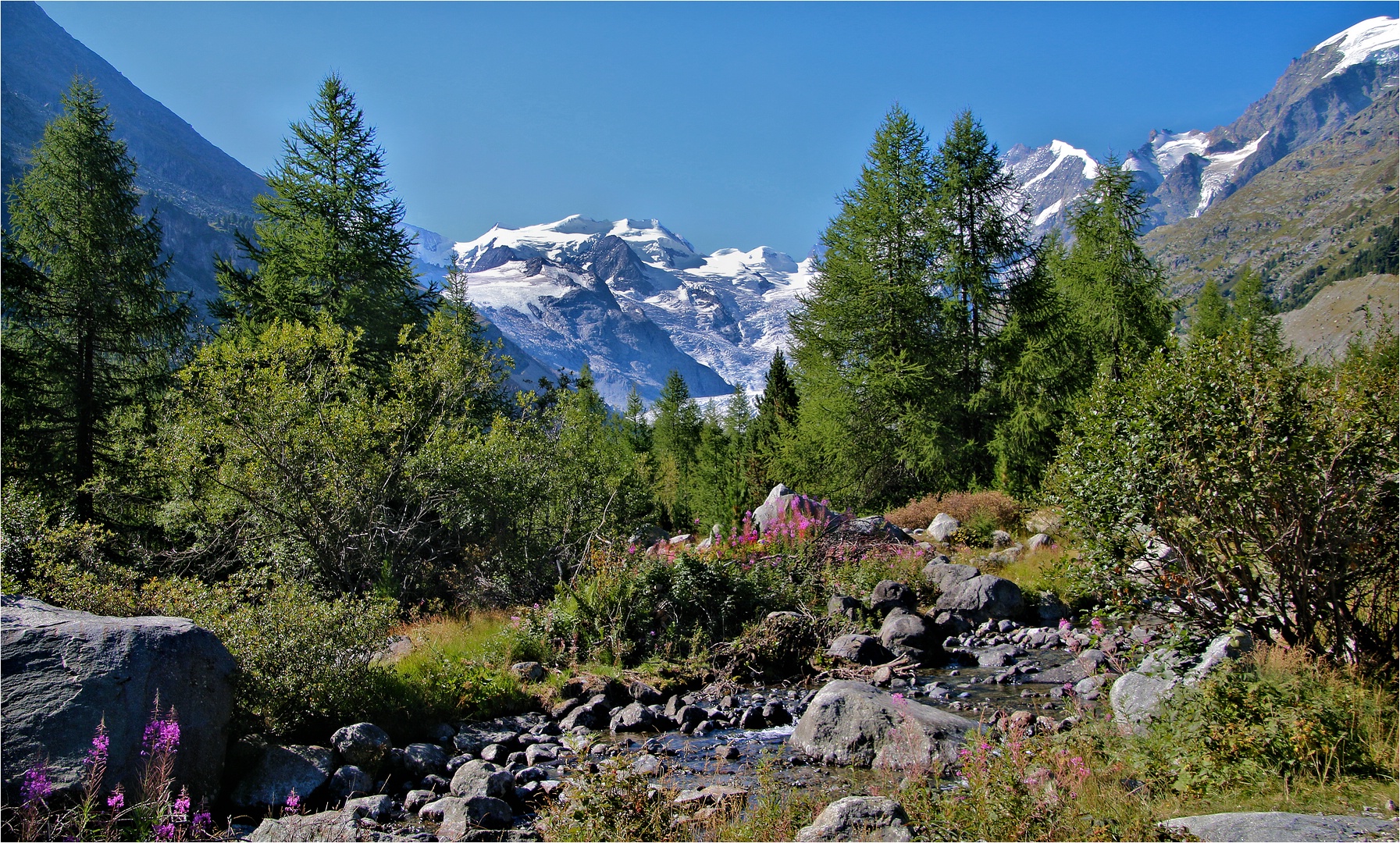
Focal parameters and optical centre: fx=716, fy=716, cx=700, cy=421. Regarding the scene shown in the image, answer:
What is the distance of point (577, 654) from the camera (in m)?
10.7

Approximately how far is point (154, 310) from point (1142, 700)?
70.5 ft

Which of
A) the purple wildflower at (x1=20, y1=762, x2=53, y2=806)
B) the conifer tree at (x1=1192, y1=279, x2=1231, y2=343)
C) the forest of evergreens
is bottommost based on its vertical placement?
the purple wildflower at (x1=20, y1=762, x2=53, y2=806)

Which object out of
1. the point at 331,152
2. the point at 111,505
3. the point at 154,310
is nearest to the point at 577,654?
the point at 111,505

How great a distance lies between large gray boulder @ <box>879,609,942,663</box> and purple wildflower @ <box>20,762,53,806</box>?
982 cm

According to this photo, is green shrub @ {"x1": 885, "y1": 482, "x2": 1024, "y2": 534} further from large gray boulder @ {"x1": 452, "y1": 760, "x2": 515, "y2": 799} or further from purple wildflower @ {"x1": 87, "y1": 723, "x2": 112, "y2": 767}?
purple wildflower @ {"x1": 87, "y1": 723, "x2": 112, "y2": 767}

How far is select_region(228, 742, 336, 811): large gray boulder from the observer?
20.0 ft

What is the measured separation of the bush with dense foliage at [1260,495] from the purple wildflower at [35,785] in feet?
27.8

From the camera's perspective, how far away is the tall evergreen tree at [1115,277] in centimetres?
2453

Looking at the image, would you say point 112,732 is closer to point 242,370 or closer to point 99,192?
point 242,370

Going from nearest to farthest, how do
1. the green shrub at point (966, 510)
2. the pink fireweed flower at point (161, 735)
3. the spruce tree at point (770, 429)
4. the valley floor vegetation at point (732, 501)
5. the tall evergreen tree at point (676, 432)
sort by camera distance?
1. the pink fireweed flower at point (161, 735)
2. the valley floor vegetation at point (732, 501)
3. the green shrub at point (966, 510)
4. the spruce tree at point (770, 429)
5. the tall evergreen tree at point (676, 432)

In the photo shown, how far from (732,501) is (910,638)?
1782cm

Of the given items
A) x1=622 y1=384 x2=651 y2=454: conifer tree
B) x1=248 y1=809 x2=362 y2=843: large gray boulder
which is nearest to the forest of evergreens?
x1=248 y1=809 x2=362 y2=843: large gray boulder

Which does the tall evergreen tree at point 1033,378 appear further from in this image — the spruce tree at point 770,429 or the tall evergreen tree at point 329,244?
the tall evergreen tree at point 329,244

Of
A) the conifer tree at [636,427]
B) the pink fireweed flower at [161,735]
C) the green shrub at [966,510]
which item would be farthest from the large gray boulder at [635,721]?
the conifer tree at [636,427]
